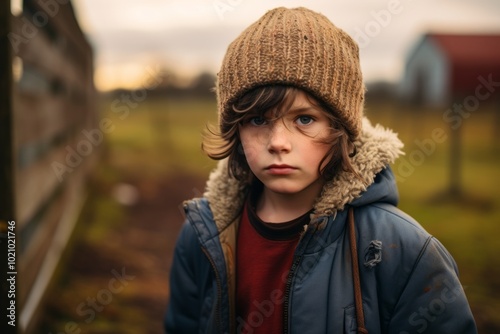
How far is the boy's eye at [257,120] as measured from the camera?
72.3 inches

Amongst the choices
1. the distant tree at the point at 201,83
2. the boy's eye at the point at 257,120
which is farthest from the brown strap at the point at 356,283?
the distant tree at the point at 201,83

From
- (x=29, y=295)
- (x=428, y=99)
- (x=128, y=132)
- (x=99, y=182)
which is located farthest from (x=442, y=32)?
(x=29, y=295)

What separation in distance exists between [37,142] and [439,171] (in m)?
7.58

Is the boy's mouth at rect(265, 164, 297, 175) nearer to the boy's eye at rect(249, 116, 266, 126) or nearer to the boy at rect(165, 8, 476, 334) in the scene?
the boy at rect(165, 8, 476, 334)

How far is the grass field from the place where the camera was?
15.1 ft

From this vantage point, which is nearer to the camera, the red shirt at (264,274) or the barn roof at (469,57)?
the red shirt at (264,274)

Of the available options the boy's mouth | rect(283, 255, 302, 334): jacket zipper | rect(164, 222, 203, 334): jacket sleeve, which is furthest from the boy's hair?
rect(164, 222, 203, 334): jacket sleeve

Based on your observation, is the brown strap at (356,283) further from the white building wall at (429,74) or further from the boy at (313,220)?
the white building wall at (429,74)

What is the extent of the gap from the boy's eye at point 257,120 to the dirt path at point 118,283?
7.65 ft

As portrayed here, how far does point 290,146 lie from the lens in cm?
175

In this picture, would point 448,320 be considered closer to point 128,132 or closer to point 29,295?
point 29,295

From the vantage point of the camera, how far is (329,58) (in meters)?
1.85

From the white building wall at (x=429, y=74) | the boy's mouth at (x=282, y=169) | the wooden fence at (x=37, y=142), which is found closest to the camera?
the boy's mouth at (x=282, y=169)

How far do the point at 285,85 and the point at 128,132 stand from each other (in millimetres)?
17775
